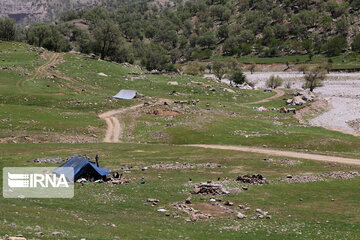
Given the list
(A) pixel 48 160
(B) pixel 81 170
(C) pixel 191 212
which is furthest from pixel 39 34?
(C) pixel 191 212

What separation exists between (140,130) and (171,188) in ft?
116

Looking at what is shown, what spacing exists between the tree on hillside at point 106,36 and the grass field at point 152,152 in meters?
16.7

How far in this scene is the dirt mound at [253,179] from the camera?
37750 mm

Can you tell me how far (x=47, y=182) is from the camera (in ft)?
111

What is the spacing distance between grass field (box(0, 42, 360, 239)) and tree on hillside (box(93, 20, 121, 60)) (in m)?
16.7

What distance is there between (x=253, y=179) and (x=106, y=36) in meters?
109

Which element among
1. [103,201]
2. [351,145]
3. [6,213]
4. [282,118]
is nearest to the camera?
[6,213]

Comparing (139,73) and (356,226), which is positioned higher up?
(139,73)

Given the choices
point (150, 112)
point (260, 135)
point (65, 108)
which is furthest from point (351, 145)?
point (65, 108)

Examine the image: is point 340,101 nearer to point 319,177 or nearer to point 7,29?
point 319,177

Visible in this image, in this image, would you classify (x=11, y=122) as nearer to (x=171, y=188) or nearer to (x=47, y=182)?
(x=47, y=182)

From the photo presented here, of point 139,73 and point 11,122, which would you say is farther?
point 139,73

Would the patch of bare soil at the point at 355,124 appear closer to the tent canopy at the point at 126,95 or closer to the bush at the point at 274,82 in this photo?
the tent canopy at the point at 126,95

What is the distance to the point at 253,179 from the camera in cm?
3809
